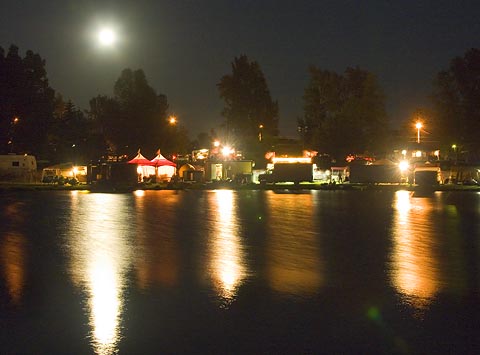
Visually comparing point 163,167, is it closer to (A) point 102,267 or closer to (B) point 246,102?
(B) point 246,102

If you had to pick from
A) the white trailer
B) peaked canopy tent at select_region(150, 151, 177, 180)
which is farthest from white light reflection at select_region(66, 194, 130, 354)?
the white trailer

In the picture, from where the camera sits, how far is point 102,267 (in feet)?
40.8

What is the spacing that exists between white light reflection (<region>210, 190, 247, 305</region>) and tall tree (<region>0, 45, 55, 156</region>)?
71.8 m

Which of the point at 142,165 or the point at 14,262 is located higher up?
the point at 142,165

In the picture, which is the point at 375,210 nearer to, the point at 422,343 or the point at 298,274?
the point at 298,274

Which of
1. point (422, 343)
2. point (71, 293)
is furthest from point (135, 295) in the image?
point (422, 343)

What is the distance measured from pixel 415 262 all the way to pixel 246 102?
8813 centimetres

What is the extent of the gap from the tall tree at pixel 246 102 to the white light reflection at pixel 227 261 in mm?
77566

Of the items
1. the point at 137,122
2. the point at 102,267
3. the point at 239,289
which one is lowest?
the point at 239,289

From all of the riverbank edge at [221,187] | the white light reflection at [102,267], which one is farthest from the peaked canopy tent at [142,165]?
the white light reflection at [102,267]

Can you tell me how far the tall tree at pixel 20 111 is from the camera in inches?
3364

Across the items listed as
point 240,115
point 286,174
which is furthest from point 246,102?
point 286,174

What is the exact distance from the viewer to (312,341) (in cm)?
→ 738

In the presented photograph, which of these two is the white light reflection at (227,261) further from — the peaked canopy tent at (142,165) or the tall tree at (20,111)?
the tall tree at (20,111)
